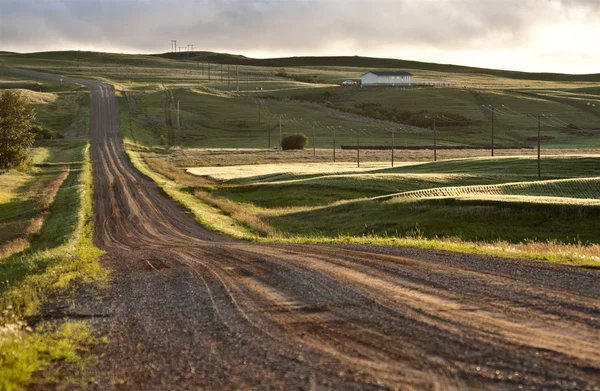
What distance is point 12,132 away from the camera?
92625 millimetres

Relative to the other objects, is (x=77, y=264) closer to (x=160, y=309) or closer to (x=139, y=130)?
(x=160, y=309)

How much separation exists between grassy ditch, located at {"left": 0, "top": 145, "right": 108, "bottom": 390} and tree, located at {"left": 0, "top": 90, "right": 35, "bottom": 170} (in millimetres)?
55098

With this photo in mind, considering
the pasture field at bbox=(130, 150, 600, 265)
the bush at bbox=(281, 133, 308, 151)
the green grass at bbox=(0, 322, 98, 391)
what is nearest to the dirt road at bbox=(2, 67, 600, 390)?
the green grass at bbox=(0, 322, 98, 391)

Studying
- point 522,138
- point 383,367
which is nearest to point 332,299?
point 383,367

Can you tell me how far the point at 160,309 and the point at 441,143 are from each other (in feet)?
456

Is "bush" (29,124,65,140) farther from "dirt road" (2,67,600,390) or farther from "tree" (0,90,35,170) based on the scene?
"dirt road" (2,67,600,390)

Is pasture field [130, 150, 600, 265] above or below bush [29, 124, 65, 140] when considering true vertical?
below

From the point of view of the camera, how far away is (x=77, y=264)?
76.4 feet

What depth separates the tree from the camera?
A: 91.2 meters

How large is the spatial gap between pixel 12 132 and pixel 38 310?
8358 cm

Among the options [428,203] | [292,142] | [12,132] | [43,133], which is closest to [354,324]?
[428,203]

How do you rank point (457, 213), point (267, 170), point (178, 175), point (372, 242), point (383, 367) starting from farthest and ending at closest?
point (267, 170)
point (178, 175)
point (457, 213)
point (372, 242)
point (383, 367)

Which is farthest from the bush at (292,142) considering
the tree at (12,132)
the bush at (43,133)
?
the tree at (12,132)

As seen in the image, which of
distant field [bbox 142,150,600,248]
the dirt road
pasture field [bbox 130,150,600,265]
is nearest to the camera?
the dirt road
